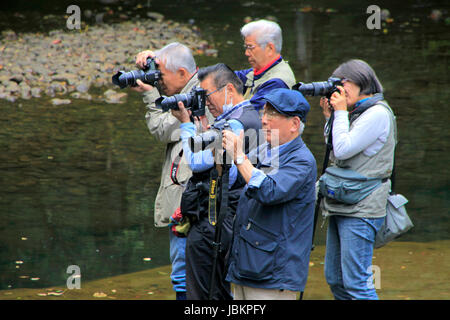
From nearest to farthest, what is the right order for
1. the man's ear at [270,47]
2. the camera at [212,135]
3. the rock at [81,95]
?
the camera at [212,135]
the man's ear at [270,47]
the rock at [81,95]

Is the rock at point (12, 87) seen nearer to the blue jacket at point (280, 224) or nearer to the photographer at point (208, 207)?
the photographer at point (208, 207)

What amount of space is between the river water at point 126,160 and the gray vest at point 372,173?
1672mm

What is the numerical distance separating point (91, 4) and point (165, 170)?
49.8ft

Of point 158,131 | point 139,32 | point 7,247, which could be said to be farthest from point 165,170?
Result: point 139,32

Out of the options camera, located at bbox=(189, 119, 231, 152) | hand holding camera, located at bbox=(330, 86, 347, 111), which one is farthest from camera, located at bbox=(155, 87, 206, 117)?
hand holding camera, located at bbox=(330, 86, 347, 111)

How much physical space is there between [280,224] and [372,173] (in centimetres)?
81

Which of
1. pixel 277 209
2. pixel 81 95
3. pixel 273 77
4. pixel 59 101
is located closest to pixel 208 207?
pixel 277 209

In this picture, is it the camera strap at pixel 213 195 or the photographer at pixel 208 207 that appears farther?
the photographer at pixel 208 207

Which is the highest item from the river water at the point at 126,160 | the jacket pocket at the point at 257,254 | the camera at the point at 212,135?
the camera at the point at 212,135

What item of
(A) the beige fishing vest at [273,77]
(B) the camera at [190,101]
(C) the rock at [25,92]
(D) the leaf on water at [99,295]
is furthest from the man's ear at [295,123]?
(C) the rock at [25,92]

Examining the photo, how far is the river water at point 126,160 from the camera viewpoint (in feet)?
18.2

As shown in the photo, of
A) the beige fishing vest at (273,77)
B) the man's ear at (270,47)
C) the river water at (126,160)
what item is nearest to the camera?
the beige fishing vest at (273,77)

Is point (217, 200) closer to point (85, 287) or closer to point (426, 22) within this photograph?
point (85, 287)

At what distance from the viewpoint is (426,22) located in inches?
590
